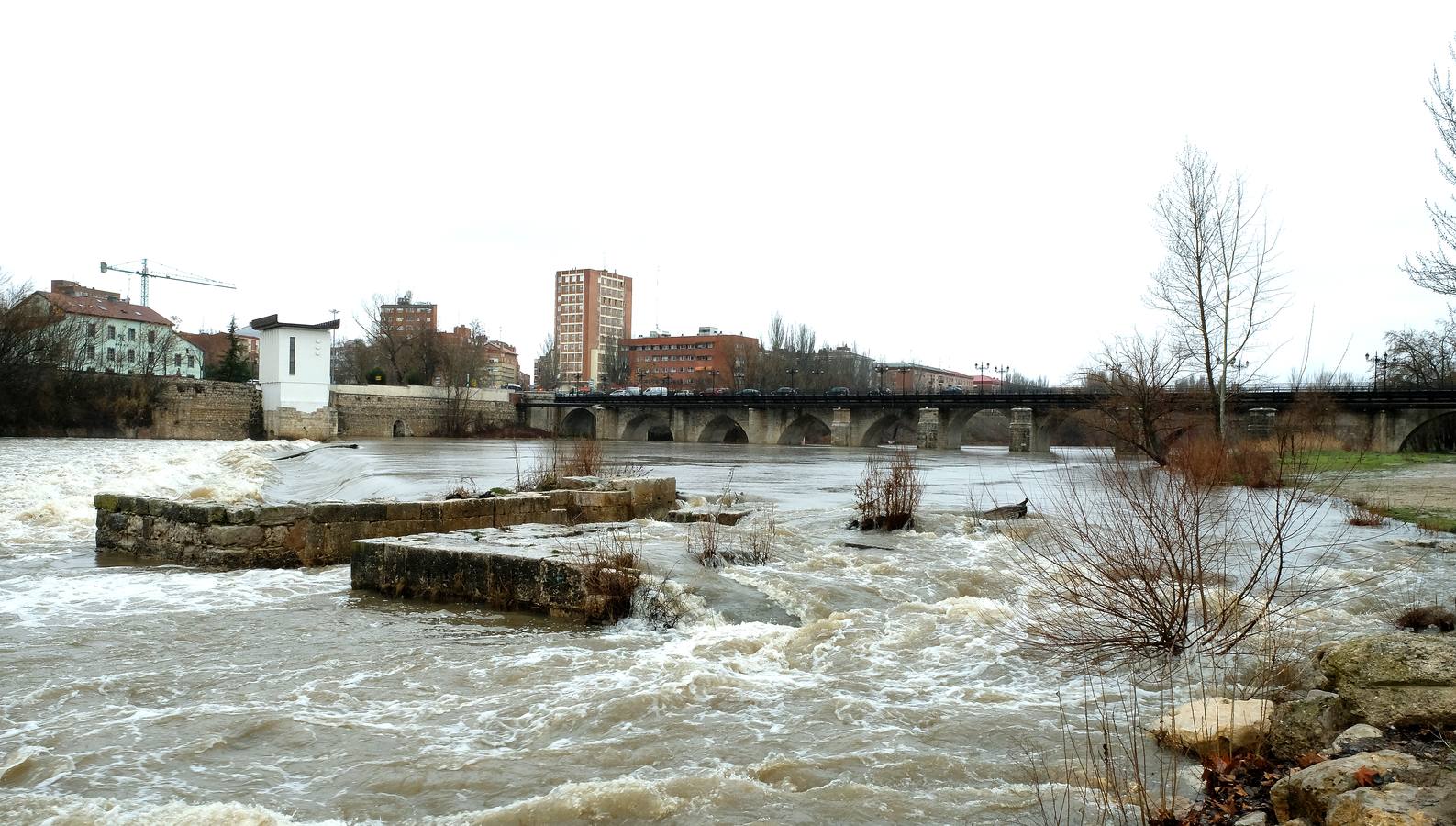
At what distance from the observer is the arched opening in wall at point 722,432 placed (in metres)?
76.1

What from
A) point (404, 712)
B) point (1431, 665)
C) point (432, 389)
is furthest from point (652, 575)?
point (432, 389)

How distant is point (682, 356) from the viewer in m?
146

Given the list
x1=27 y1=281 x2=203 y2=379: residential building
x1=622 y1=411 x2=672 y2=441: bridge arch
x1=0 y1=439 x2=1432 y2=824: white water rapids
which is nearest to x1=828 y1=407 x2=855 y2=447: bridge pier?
x1=622 y1=411 x2=672 y2=441: bridge arch

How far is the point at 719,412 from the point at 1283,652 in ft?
225

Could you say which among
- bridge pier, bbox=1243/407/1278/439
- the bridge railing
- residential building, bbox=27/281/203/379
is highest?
residential building, bbox=27/281/203/379

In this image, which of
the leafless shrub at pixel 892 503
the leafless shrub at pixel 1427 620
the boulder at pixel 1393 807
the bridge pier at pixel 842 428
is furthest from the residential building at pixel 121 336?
the boulder at pixel 1393 807

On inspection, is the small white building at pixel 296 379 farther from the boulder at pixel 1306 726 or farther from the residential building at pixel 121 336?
the boulder at pixel 1306 726

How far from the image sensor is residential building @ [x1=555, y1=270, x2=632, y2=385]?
6619 inches

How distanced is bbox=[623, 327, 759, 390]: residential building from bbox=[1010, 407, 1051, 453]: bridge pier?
2771 inches

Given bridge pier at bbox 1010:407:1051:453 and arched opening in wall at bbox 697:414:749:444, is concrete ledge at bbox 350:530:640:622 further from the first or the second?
arched opening in wall at bbox 697:414:749:444

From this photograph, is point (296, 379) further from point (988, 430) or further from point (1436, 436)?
point (988, 430)

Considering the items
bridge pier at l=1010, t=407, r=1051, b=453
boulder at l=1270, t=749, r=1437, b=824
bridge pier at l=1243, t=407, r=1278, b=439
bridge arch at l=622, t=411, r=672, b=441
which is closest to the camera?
boulder at l=1270, t=749, r=1437, b=824

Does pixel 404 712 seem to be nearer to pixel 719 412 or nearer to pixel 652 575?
pixel 652 575

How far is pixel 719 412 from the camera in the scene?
74.9 metres
